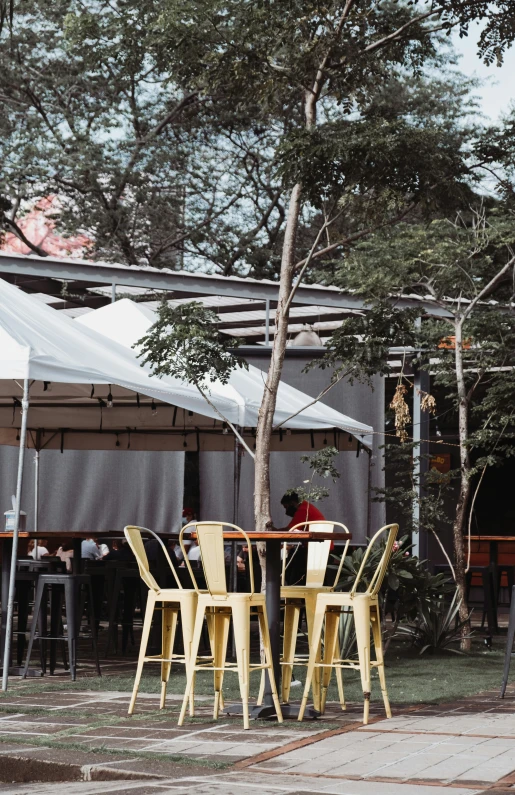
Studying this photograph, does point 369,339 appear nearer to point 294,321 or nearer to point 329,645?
point 329,645

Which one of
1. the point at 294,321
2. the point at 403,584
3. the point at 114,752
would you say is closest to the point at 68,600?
the point at 114,752

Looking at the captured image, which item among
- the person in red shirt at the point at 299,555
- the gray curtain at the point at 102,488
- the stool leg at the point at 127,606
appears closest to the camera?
the stool leg at the point at 127,606

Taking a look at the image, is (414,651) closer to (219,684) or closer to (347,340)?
(347,340)

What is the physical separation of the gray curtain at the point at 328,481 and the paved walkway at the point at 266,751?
7093mm

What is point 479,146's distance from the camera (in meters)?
8.30

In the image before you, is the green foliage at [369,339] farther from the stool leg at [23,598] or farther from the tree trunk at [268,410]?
the stool leg at [23,598]

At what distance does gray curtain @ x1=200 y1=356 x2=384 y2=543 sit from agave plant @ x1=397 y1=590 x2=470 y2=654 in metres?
4.09

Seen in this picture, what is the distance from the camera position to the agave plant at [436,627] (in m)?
8.35

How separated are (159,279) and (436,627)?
18.9 ft

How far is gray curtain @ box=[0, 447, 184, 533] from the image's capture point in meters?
13.0

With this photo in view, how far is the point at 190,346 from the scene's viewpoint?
6.82 metres

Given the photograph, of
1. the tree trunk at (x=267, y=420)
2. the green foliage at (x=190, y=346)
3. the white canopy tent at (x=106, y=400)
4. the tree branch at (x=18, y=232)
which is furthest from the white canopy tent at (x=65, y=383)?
the tree branch at (x=18, y=232)

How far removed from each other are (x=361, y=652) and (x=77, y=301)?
905cm

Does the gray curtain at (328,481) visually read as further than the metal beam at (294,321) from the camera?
No
